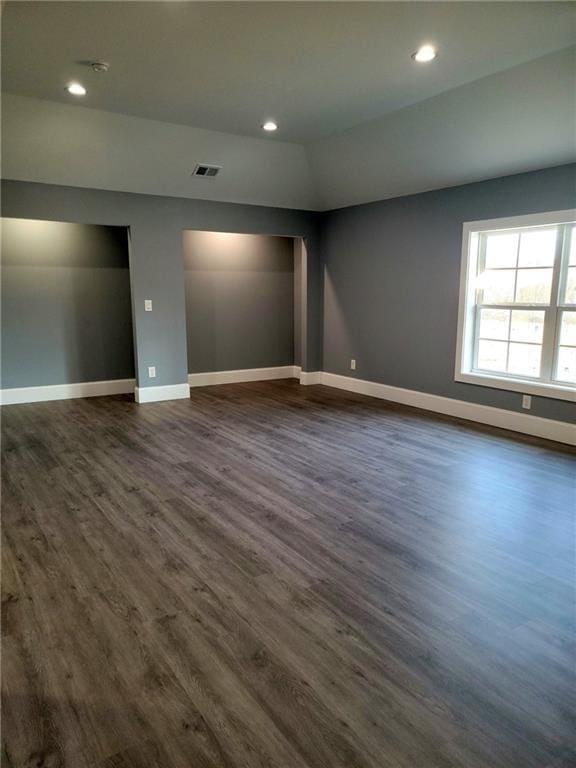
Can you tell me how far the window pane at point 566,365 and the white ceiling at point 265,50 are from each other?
2448 millimetres

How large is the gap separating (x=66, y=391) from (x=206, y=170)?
330 cm

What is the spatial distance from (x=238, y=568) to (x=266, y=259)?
19.3 feet

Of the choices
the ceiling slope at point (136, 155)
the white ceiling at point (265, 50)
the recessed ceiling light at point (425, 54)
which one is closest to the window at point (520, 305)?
the white ceiling at point (265, 50)

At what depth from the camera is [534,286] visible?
4734 mm

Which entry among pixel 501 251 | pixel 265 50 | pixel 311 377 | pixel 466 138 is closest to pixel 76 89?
pixel 265 50

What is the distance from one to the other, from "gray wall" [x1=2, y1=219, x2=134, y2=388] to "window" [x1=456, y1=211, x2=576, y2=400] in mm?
4381

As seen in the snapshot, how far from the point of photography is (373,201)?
624cm

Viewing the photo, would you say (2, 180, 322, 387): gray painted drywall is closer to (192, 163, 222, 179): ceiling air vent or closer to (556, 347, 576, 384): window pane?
(192, 163, 222, 179): ceiling air vent

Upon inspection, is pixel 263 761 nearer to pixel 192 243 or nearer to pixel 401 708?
pixel 401 708

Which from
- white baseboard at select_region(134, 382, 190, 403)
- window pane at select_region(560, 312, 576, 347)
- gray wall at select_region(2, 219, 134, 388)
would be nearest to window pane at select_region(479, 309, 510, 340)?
window pane at select_region(560, 312, 576, 347)

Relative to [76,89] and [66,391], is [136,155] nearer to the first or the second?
[76,89]

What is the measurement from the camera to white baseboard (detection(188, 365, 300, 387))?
7.34 m

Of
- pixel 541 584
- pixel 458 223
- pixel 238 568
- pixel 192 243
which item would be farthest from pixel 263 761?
pixel 192 243

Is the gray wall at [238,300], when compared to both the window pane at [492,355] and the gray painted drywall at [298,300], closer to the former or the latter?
the gray painted drywall at [298,300]
